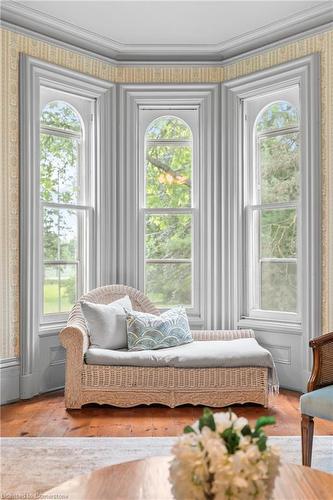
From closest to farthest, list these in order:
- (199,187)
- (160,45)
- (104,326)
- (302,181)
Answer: (104,326) < (302,181) < (160,45) < (199,187)

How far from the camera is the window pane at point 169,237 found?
5008 mm

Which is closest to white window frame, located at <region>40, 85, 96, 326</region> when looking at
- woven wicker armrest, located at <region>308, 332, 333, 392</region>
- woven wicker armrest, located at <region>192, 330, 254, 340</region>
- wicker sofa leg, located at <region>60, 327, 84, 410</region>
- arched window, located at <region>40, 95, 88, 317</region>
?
arched window, located at <region>40, 95, 88, 317</region>

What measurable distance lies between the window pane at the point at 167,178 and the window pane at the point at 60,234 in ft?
2.58

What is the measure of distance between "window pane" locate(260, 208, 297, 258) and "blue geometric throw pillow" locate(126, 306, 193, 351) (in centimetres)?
106

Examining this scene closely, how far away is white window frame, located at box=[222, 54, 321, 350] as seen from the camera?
13.7 ft

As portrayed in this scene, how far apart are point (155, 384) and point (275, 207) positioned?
1.90 meters

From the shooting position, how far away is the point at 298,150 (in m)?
4.44

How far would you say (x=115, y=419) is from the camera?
362cm

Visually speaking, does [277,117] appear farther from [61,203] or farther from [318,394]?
[318,394]

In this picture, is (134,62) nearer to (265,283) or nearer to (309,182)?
(309,182)

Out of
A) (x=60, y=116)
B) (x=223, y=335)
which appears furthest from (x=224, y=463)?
(x=60, y=116)

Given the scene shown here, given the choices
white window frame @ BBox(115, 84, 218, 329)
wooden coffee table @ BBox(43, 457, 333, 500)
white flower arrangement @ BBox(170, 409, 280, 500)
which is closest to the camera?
white flower arrangement @ BBox(170, 409, 280, 500)

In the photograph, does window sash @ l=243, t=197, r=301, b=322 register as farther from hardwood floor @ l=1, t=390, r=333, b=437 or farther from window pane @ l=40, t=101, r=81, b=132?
window pane @ l=40, t=101, r=81, b=132

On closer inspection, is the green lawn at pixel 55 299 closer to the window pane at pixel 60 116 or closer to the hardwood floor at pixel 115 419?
the hardwood floor at pixel 115 419
